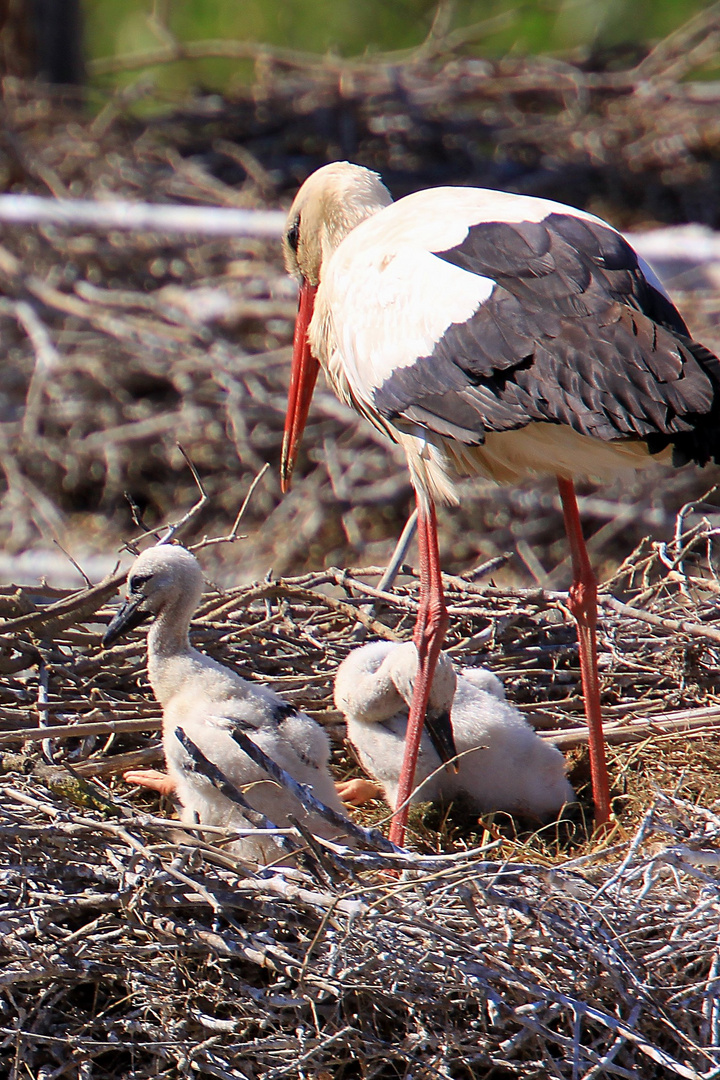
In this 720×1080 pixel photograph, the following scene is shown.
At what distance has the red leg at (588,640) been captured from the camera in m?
3.60

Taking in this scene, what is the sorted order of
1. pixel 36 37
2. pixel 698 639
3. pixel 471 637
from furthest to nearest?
pixel 36 37
pixel 471 637
pixel 698 639

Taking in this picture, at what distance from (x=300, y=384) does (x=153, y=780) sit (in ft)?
4.53

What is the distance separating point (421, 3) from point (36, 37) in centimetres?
830

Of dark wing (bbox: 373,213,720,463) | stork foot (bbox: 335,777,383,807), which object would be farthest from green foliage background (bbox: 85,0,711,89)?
dark wing (bbox: 373,213,720,463)

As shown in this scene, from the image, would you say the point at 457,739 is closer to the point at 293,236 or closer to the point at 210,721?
the point at 210,721

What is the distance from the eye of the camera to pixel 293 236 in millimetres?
4113

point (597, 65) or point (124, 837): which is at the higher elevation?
point (597, 65)

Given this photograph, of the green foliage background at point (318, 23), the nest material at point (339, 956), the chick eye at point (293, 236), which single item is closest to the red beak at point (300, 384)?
the chick eye at point (293, 236)

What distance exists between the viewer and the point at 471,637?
165 inches

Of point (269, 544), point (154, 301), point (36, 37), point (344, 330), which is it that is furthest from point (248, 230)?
point (344, 330)

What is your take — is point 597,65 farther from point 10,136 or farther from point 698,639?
point 698,639

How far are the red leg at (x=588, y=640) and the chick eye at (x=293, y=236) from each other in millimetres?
1161

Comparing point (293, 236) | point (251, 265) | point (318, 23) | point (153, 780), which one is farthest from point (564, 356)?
point (318, 23)

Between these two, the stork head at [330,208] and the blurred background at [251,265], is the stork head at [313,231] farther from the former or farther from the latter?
the blurred background at [251,265]
